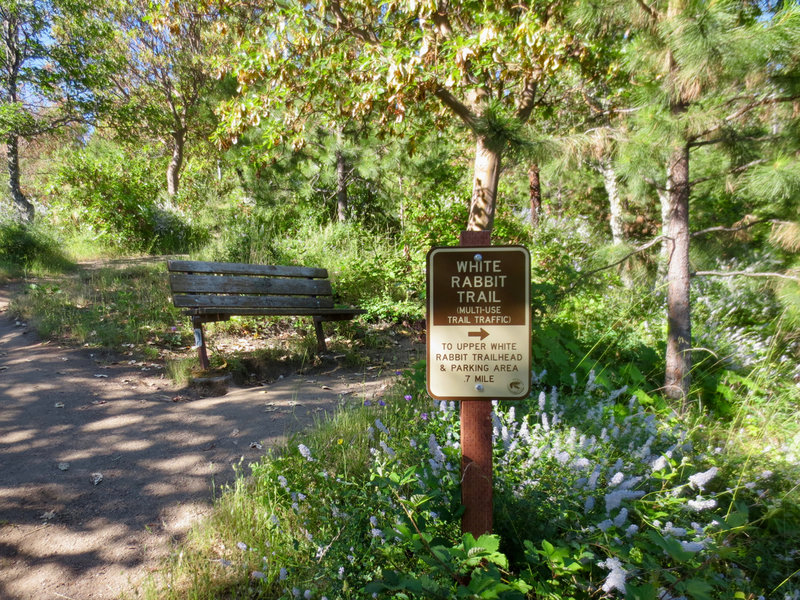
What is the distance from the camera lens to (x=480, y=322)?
176 cm

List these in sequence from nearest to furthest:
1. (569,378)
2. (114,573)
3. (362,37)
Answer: (114,573)
(569,378)
(362,37)

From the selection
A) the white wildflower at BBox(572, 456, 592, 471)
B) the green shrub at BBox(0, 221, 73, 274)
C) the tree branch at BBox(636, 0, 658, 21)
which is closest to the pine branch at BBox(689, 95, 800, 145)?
the tree branch at BBox(636, 0, 658, 21)

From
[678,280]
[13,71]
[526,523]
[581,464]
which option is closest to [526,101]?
[678,280]

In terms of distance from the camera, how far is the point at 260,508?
2.48 metres

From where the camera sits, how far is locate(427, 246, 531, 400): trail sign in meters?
1.74

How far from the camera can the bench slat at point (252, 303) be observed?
16.6 feet

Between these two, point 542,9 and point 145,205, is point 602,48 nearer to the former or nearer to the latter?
point 542,9

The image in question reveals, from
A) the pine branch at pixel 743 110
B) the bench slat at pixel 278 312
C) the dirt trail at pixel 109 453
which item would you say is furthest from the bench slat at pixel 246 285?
the pine branch at pixel 743 110

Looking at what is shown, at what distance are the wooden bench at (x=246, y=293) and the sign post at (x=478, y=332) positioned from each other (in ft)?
12.5

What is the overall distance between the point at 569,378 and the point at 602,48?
398 centimetres

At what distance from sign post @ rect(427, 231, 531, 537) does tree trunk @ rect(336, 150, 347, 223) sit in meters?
8.26

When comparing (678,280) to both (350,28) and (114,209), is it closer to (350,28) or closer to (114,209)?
(350,28)

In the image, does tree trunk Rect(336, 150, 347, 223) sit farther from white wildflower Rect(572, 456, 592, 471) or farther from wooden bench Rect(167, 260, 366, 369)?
white wildflower Rect(572, 456, 592, 471)

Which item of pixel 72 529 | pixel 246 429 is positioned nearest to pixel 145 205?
pixel 246 429
